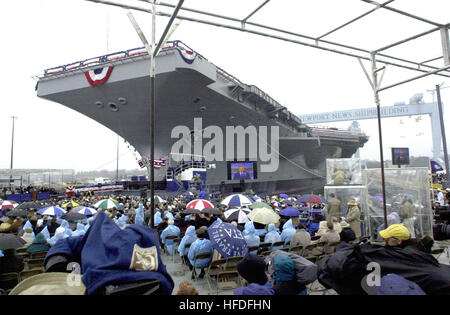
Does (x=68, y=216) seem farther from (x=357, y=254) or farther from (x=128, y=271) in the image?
(x=357, y=254)

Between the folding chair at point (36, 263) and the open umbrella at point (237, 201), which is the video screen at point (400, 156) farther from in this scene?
the folding chair at point (36, 263)

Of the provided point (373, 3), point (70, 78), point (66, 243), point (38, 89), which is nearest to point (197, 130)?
point (70, 78)

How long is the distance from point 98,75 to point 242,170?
1511cm

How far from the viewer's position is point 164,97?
75.5 feet

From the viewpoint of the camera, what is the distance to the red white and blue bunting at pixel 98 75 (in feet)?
67.4

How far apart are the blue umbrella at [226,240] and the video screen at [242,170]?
22487 mm

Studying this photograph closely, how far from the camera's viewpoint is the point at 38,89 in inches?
931

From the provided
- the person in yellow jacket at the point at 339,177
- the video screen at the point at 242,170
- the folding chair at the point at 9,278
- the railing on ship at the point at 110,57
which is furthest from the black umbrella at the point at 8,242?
the video screen at the point at 242,170

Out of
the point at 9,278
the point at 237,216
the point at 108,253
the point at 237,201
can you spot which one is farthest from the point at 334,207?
the point at 108,253

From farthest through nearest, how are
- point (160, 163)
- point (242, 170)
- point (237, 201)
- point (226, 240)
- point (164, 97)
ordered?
point (242, 170) → point (160, 163) → point (164, 97) → point (237, 201) → point (226, 240)

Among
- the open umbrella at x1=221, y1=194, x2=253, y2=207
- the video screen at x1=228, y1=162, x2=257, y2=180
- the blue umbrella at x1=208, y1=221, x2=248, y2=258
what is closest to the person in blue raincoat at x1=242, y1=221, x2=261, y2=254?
the blue umbrella at x1=208, y1=221, x2=248, y2=258

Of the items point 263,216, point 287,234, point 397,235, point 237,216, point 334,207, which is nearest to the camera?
point 397,235

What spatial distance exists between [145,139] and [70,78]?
8762 mm

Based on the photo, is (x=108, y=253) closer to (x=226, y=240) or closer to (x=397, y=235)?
(x=397, y=235)
